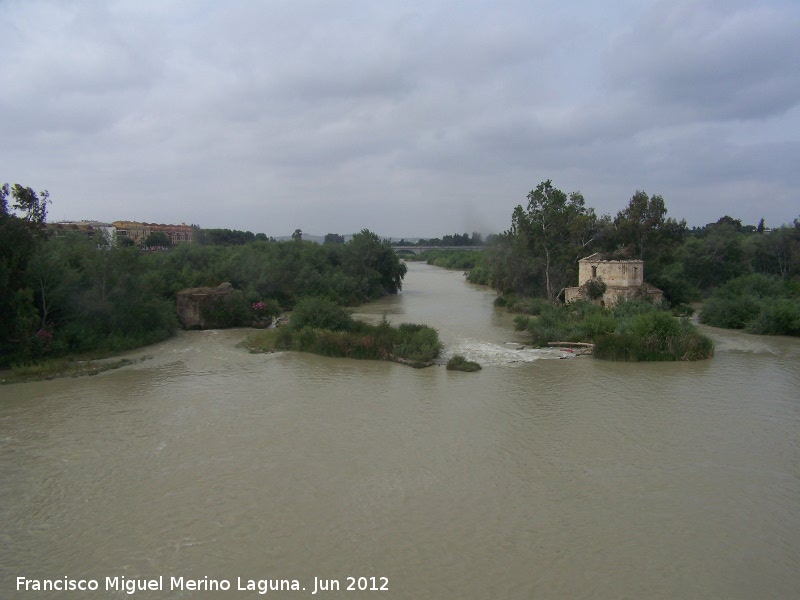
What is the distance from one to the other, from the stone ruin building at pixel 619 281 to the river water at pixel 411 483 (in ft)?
30.9

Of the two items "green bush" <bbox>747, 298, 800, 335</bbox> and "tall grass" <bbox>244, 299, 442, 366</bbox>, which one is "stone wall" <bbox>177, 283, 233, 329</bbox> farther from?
"green bush" <bbox>747, 298, 800, 335</bbox>

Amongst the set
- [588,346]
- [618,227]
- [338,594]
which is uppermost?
[618,227]

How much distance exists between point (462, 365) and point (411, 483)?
8080mm

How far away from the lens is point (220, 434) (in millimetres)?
11398

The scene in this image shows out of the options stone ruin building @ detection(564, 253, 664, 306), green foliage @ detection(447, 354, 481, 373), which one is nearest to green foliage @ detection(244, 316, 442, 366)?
green foliage @ detection(447, 354, 481, 373)

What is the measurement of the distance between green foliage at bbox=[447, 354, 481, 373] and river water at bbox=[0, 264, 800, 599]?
0.74 m

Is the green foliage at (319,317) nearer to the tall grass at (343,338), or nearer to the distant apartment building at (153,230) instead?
the tall grass at (343,338)

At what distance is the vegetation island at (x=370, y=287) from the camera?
59.0 feet

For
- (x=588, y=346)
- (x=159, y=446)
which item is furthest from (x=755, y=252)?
(x=159, y=446)

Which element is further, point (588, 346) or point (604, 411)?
point (588, 346)

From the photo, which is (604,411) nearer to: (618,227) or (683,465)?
(683,465)

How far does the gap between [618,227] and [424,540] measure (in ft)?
93.2

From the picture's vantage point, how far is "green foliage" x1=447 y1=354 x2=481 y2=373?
17.0m

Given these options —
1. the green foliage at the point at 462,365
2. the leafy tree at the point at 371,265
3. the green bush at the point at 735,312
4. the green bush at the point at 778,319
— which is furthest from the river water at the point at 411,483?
the leafy tree at the point at 371,265
